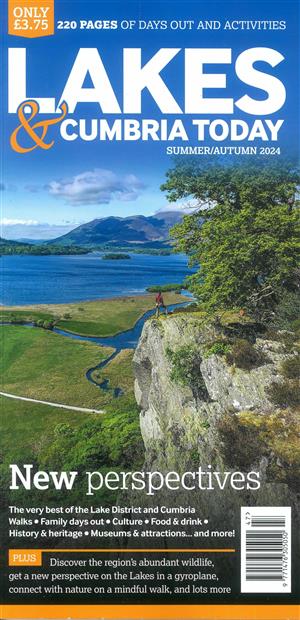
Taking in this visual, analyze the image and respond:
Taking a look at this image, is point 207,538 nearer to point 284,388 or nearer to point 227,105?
point 284,388

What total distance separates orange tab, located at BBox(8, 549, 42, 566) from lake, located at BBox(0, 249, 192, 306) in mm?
4737

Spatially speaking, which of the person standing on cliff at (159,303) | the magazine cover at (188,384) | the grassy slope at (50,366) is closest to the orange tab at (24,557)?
the magazine cover at (188,384)

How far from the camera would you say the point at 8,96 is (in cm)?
747

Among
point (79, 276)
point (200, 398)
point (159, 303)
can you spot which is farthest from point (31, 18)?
point (200, 398)

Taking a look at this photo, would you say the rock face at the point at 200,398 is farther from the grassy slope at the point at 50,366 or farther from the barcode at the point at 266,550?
the grassy slope at the point at 50,366

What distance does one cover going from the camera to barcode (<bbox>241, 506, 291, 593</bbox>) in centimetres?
705

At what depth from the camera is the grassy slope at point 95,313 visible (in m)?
9.64

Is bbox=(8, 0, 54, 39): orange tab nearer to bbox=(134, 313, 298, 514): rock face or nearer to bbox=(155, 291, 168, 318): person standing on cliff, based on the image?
bbox=(155, 291, 168, 318): person standing on cliff

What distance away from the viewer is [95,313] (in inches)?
412

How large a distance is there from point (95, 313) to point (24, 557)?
5007mm

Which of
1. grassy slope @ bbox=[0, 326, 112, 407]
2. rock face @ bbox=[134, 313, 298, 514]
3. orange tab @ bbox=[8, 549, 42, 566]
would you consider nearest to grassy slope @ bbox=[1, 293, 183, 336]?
rock face @ bbox=[134, 313, 298, 514]

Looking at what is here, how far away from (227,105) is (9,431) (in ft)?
27.4

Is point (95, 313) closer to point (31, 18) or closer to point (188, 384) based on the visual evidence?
point (188, 384)

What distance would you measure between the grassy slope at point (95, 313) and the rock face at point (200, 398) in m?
0.41
